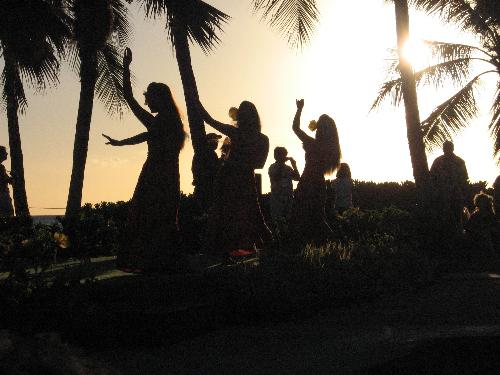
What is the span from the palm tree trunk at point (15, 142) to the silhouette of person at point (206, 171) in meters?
9.76

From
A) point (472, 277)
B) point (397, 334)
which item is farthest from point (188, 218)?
point (397, 334)

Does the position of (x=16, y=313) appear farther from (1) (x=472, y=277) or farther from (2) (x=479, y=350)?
(1) (x=472, y=277)

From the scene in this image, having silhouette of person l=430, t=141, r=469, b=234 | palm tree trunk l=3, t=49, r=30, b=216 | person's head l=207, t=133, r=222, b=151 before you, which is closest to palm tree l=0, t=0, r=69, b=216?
palm tree trunk l=3, t=49, r=30, b=216

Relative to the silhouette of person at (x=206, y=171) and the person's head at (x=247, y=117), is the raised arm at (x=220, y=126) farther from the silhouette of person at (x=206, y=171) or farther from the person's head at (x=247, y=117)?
the silhouette of person at (x=206, y=171)

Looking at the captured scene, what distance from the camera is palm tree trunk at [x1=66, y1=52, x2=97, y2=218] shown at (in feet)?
58.1

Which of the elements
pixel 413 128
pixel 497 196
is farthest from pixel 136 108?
pixel 413 128

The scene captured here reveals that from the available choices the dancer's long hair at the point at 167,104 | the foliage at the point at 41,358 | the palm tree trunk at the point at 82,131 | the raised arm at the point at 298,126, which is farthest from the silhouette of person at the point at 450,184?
the foliage at the point at 41,358

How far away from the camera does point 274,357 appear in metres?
5.92

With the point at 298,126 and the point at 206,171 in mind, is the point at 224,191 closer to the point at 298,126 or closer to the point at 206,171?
the point at 298,126

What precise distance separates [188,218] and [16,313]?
7951 millimetres

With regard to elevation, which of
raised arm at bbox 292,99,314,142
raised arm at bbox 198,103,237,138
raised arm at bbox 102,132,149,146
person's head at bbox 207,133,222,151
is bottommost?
raised arm at bbox 102,132,149,146

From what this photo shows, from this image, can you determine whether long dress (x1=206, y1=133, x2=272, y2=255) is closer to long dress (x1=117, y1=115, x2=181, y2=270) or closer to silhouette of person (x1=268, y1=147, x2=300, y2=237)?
long dress (x1=117, y1=115, x2=181, y2=270)

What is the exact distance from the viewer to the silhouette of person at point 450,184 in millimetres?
12922

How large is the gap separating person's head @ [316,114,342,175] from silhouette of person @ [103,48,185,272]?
288cm
